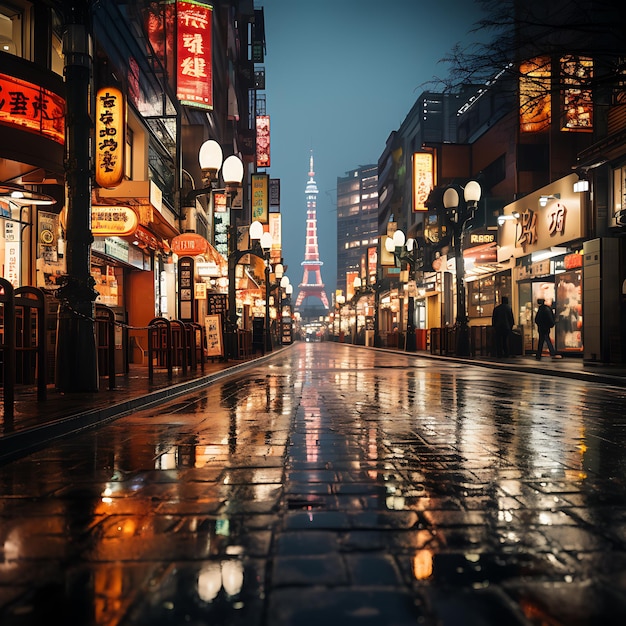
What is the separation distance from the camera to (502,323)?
2447cm

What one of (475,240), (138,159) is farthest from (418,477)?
(475,240)

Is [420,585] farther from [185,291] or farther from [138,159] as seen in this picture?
[185,291]

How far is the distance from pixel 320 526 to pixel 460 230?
22.0m

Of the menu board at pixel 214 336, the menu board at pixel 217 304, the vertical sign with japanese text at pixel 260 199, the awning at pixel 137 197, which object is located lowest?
the menu board at pixel 214 336

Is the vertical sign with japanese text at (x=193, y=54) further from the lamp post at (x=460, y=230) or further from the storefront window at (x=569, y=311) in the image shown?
→ the storefront window at (x=569, y=311)

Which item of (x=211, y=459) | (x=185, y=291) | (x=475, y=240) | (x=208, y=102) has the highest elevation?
(x=208, y=102)

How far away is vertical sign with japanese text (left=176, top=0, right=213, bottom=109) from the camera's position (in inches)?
1113

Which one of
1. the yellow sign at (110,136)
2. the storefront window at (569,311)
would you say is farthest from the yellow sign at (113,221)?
the storefront window at (569,311)

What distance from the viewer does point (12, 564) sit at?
2.99 meters

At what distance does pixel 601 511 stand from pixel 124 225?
1331cm

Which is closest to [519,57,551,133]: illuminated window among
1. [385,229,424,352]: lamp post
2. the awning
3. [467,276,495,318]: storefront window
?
the awning

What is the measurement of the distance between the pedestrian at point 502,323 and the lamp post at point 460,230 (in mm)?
1188

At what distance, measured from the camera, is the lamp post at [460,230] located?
928 inches

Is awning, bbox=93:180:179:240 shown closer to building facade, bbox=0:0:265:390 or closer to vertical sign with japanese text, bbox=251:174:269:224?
building facade, bbox=0:0:265:390
